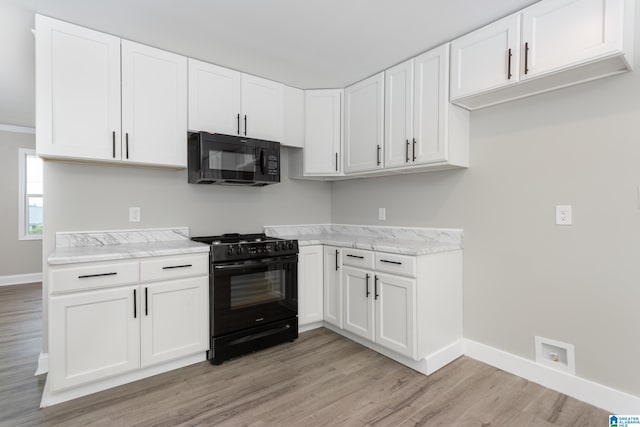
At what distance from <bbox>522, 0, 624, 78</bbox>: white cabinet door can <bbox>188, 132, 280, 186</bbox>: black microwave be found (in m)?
2.08

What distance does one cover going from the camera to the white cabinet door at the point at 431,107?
8.30 feet

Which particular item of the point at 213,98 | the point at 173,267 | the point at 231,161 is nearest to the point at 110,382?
the point at 173,267

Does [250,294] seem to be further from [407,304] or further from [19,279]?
[19,279]

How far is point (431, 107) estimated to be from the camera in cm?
261

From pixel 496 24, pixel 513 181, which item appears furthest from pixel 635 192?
pixel 496 24

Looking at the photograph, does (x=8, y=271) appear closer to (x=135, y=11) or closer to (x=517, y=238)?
(x=135, y=11)

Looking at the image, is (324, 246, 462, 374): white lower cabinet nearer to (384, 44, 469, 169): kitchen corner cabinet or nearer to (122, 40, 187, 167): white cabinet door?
(384, 44, 469, 169): kitchen corner cabinet

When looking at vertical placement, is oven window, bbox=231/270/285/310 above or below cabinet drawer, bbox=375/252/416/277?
below

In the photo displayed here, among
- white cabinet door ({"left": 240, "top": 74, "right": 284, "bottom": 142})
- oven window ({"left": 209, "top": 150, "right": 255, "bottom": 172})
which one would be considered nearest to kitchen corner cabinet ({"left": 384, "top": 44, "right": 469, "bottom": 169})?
white cabinet door ({"left": 240, "top": 74, "right": 284, "bottom": 142})

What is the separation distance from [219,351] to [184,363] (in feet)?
0.92

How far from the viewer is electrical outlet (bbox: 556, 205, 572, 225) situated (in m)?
2.16

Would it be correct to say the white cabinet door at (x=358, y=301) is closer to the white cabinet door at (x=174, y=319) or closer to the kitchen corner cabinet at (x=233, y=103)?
the white cabinet door at (x=174, y=319)

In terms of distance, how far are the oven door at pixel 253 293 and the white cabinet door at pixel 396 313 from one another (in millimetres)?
821

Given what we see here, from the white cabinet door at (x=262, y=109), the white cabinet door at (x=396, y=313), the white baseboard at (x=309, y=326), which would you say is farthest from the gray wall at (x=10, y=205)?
the white cabinet door at (x=396, y=313)
